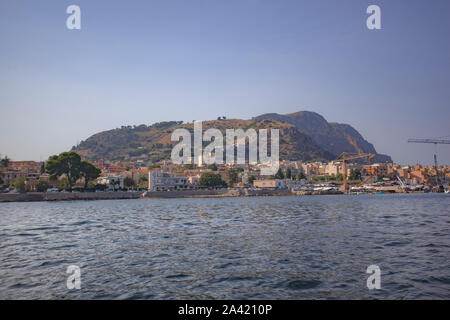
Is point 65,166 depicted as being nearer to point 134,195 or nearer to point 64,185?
point 64,185

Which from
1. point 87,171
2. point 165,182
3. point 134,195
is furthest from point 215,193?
point 87,171

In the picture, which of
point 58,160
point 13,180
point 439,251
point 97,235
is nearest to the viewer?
point 439,251

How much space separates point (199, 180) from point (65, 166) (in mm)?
44101

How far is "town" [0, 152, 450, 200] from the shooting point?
96938mm

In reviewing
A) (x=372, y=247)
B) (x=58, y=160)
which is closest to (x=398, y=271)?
(x=372, y=247)

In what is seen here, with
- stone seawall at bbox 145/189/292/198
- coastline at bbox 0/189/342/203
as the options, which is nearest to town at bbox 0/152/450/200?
stone seawall at bbox 145/189/292/198

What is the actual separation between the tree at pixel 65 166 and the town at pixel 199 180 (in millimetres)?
292

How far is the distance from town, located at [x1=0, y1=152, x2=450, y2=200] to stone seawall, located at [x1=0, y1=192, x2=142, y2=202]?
21.4ft

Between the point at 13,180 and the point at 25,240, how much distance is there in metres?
99.5

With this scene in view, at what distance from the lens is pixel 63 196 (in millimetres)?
84062

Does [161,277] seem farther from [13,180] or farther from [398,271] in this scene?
[13,180]

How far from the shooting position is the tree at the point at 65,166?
90375mm

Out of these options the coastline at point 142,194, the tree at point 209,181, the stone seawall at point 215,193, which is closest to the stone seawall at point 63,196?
the coastline at point 142,194
